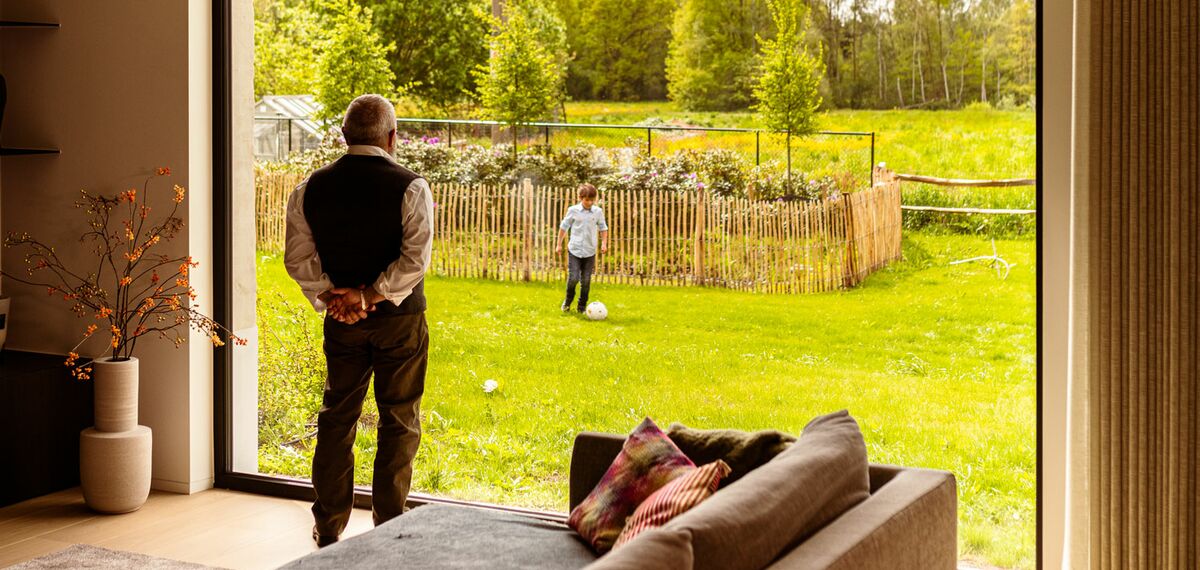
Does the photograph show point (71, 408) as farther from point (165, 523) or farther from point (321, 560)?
point (321, 560)

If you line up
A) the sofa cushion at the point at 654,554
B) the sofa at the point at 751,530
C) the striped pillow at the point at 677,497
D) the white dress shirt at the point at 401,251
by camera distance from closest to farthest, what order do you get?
the sofa cushion at the point at 654,554
the sofa at the point at 751,530
the striped pillow at the point at 677,497
the white dress shirt at the point at 401,251

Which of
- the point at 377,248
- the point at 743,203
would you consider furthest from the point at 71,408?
the point at 743,203

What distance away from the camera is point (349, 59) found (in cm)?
614

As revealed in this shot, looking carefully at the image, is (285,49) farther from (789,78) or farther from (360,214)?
(789,78)

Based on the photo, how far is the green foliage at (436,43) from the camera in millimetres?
5875

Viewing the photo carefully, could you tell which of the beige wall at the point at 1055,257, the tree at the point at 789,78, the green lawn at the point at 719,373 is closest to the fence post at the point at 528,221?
the green lawn at the point at 719,373

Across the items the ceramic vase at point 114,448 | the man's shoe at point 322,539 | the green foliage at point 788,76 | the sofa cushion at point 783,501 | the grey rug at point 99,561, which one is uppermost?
the green foliage at point 788,76

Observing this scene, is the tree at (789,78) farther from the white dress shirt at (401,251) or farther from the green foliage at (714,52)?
the white dress shirt at (401,251)

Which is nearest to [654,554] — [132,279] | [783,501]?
[783,501]

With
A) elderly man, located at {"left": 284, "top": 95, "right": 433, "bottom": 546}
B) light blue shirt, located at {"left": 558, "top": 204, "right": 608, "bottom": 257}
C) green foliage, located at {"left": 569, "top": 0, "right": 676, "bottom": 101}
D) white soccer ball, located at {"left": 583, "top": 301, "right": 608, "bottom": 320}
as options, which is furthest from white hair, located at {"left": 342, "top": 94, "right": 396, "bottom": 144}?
white soccer ball, located at {"left": 583, "top": 301, "right": 608, "bottom": 320}

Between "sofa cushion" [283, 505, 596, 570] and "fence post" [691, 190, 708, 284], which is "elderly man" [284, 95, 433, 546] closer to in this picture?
"sofa cushion" [283, 505, 596, 570]

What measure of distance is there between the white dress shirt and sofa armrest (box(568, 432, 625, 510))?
3.08ft

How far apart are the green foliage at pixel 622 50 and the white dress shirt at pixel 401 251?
6.28 feet

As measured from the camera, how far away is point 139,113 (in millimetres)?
4906
